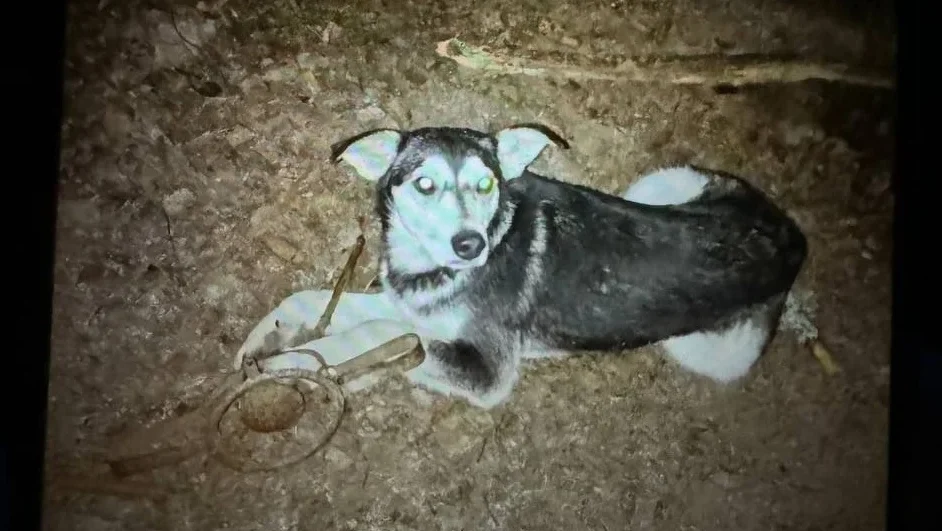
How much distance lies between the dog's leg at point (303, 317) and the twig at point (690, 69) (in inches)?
18.5

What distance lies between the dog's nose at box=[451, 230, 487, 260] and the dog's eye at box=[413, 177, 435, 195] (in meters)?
0.09

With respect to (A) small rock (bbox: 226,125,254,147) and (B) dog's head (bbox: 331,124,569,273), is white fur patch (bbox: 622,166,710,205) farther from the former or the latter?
(A) small rock (bbox: 226,125,254,147)

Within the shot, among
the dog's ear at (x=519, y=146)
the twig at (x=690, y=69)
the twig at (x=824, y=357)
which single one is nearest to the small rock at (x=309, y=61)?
the twig at (x=690, y=69)

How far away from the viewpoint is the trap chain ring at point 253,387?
4.24 ft

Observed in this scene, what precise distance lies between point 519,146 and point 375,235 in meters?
0.31

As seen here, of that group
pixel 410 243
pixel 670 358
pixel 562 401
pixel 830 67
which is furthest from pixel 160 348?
pixel 830 67

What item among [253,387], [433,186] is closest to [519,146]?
[433,186]

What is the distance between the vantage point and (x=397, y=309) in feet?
4.36

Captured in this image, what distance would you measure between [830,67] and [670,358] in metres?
0.66

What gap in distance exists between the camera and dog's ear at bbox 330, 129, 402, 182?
4.30 feet

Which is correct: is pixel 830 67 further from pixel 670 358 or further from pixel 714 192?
pixel 670 358

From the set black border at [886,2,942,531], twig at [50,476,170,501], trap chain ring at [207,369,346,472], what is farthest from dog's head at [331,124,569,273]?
black border at [886,2,942,531]

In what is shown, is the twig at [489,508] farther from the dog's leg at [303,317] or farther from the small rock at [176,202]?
the small rock at [176,202]

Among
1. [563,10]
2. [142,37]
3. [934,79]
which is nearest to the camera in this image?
[142,37]
